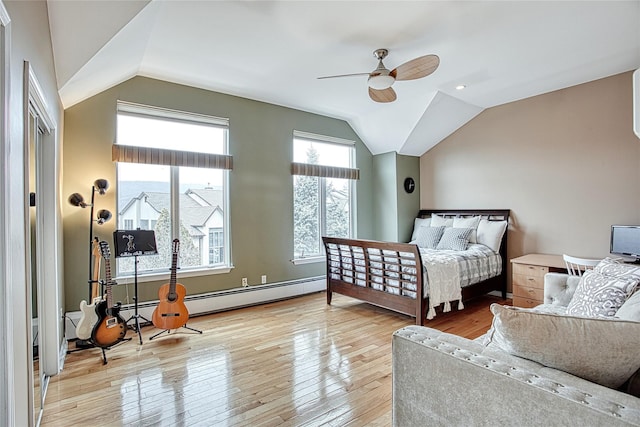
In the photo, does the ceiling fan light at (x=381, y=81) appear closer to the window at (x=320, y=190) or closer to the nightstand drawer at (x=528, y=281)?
the window at (x=320, y=190)

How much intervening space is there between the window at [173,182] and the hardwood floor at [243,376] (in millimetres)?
954

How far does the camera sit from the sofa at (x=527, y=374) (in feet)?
3.21

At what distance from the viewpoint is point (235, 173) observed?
4293 millimetres

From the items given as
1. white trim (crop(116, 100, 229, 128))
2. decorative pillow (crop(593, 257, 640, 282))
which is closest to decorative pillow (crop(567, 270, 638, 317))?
decorative pillow (crop(593, 257, 640, 282))

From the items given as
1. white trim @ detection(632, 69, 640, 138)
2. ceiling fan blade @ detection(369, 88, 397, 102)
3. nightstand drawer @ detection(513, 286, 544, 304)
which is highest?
ceiling fan blade @ detection(369, 88, 397, 102)

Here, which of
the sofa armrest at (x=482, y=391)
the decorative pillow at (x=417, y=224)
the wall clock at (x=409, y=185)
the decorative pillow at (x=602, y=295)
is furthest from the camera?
the wall clock at (x=409, y=185)

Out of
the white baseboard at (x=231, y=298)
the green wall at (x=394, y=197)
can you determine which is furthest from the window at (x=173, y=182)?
the green wall at (x=394, y=197)

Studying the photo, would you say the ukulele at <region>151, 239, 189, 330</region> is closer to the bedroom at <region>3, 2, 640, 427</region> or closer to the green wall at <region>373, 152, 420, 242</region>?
the bedroom at <region>3, 2, 640, 427</region>

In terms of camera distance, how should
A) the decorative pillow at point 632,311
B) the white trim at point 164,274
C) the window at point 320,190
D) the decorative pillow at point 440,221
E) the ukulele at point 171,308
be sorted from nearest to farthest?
the decorative pillow at point 632,311 → the ukulele at point 171,308 → the white trim at point 164,274 → the window at point 320,190 → the decorative pillow at point 440,221

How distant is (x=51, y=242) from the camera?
2.53m

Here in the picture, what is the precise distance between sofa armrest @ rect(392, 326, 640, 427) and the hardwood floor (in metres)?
0.78

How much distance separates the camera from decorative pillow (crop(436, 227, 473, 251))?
15.0 feet

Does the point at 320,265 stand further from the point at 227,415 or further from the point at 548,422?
the point at 548,422

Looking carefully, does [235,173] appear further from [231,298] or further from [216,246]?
[231,298]
